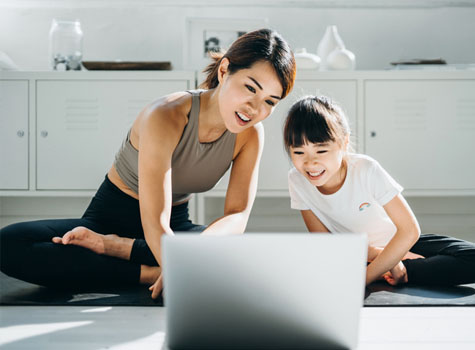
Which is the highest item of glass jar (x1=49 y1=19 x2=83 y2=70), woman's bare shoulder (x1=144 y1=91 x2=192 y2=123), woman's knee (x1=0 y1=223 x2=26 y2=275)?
glass jar (x1=49 y1=19 x2=83 y2=70)

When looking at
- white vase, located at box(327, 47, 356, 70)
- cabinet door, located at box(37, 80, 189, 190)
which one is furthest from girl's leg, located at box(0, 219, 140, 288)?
white vase, located at box(327, 47, 356, 70)

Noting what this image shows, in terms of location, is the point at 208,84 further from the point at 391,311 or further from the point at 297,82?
the point at 297,82

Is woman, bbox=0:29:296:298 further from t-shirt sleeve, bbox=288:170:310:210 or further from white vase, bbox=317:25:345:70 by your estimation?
white vase, bbox=317:25:345:70

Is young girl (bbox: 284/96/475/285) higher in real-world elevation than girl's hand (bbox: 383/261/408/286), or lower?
higher

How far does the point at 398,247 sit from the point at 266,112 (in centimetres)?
58

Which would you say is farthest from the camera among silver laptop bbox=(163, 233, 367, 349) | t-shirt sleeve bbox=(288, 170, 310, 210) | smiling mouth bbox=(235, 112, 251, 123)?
t-shirt sleeve bbox=(288, 170, 310, 210)

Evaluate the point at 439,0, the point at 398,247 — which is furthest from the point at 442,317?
the point at 439,0

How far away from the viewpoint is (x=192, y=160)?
1481 mm

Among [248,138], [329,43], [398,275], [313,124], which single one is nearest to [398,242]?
[398,275]

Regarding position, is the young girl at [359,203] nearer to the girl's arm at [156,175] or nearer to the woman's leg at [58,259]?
the girl's arm at [156,175]

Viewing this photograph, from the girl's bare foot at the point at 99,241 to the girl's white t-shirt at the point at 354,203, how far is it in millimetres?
616

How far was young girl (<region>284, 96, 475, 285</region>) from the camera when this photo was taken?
58.0 inches

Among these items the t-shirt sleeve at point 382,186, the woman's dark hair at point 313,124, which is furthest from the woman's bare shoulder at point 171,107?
the t-shirt sleeve at point 382,186

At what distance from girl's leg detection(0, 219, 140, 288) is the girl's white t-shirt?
2.15 ft
